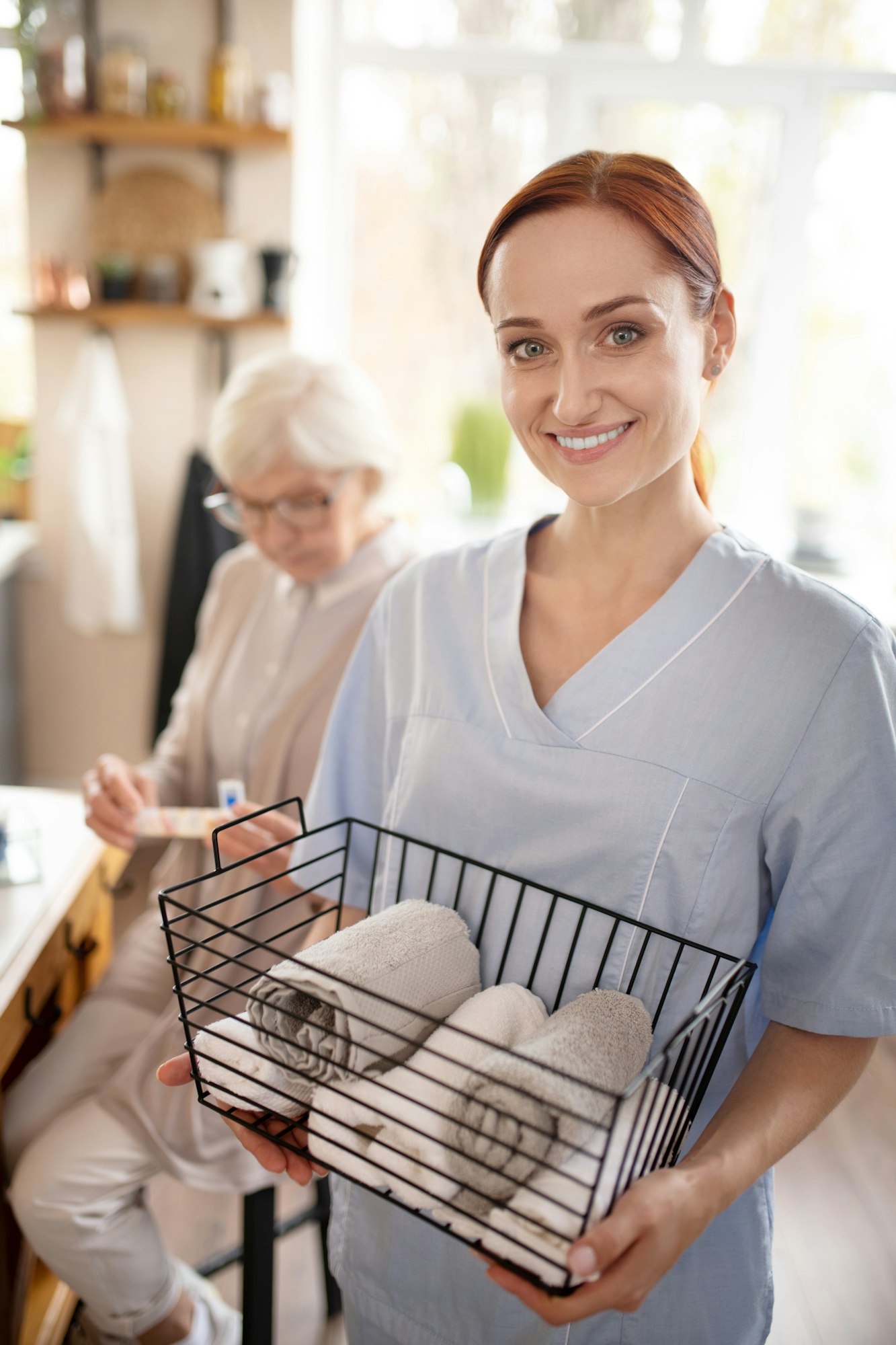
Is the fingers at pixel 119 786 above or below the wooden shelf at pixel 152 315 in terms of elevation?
below

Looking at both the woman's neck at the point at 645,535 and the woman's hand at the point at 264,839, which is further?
the woman's hand at the point at 264,839

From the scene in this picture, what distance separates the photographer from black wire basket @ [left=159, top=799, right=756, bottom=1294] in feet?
1.87

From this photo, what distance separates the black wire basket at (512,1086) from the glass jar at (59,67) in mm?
2463

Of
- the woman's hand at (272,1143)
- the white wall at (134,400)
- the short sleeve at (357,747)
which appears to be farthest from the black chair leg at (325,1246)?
the white wall at (134,400)

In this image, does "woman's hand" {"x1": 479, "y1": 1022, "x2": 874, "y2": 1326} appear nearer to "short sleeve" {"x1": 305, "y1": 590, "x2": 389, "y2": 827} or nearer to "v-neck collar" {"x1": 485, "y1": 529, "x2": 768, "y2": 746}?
"v-neck collar" {"x1": 485, "y1": 529, "x2": 768, "y2": 746}

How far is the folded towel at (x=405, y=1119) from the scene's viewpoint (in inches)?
23.8

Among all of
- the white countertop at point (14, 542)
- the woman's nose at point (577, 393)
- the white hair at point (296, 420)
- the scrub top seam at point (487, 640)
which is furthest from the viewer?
the white countertop at point (14, 542)

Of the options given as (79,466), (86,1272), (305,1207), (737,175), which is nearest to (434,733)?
(86,1272)

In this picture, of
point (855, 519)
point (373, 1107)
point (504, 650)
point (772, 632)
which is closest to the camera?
point (373, 1107)

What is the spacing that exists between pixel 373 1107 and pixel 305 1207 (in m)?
1.45

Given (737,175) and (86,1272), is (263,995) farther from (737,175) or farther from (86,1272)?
(737,175)

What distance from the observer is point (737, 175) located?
2992 millimetres

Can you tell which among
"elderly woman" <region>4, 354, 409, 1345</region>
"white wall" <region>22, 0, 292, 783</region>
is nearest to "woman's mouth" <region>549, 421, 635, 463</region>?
"elderly woman" <region>4, 354, 409, 1345</region>

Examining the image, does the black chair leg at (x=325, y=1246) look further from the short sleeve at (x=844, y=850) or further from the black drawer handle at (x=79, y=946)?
the short sleeve at (x=844, y=850)
